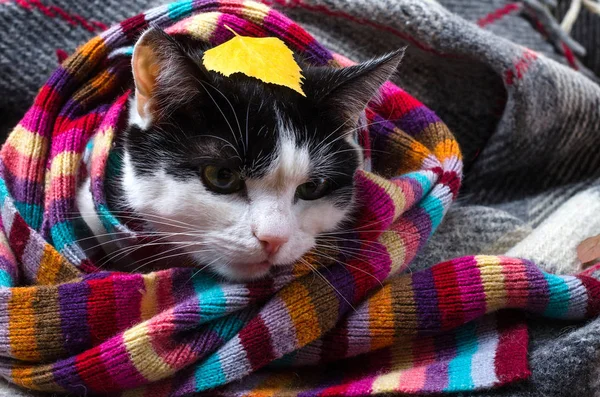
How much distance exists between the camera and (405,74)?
1198mm

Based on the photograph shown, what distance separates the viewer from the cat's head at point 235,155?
74cm

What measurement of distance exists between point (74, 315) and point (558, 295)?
669 mm

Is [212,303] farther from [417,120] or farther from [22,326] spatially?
[417,120]

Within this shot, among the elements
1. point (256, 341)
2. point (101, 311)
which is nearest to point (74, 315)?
point (101, 311)

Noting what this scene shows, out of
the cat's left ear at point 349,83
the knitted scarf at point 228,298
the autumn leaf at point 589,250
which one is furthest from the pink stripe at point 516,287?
the cat's left ear at point 349,83

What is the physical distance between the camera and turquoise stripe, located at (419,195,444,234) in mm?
954

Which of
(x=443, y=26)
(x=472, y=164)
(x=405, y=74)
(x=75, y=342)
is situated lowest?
(x=75, y=342)

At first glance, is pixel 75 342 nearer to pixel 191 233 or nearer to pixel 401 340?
pixel 191 233

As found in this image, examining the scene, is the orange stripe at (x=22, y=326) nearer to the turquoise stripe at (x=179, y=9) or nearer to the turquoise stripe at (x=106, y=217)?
the turquoise stripe at (x=106, y=217)

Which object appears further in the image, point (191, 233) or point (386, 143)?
point (386, 143)

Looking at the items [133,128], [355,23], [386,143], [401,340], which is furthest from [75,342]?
[355,23]

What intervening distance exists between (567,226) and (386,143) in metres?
0.36

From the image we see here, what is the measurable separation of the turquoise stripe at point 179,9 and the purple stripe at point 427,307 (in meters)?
0.57

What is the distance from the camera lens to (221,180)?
0.77 m
